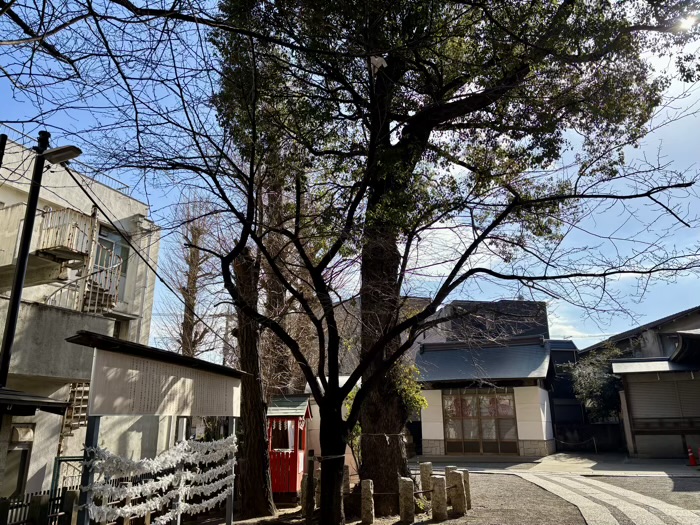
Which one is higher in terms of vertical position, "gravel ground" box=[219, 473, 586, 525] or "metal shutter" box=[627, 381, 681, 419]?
"metal shutter" box=[627, 381, 681, 419]

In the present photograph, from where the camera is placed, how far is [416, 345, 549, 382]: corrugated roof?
24144mm

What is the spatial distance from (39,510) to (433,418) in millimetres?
21479

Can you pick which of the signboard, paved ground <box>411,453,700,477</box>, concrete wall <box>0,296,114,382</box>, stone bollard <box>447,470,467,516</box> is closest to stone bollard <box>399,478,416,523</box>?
stone bollard <box>447,470,467,516</box>

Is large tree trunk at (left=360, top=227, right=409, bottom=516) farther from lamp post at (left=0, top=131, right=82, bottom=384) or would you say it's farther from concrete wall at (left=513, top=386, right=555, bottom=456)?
concrete wall at (left=513, top=386, right=555, bottom=456)

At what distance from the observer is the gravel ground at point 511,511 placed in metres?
9.09

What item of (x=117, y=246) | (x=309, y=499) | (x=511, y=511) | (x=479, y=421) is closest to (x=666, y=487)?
(x=511, y=511)

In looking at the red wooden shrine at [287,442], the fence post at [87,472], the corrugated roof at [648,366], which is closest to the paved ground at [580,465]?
the corrugated roof at [648,366]

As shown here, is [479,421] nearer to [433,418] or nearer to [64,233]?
[433,418]

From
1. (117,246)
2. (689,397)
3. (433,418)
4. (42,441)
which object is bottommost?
(42,441)

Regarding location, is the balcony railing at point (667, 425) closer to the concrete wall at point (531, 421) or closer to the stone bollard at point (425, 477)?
the concrete wall at point (531, 421)

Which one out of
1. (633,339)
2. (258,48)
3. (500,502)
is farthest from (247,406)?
(633,339)

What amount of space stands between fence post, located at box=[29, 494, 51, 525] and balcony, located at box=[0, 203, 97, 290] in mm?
5950

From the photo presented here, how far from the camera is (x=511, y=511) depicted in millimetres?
10031

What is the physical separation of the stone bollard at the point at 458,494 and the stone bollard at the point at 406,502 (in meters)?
1.08
